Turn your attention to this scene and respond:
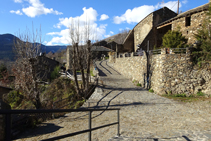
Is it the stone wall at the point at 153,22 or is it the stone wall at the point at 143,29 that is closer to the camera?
the stone wall at the point at 153,22

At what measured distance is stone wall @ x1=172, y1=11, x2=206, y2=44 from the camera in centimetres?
1311

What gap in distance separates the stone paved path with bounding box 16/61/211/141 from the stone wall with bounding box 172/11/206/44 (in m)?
7.38

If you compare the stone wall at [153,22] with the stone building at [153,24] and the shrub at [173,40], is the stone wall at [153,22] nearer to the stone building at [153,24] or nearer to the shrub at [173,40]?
the stone building at [153,24]

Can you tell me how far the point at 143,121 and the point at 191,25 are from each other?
39.0ft

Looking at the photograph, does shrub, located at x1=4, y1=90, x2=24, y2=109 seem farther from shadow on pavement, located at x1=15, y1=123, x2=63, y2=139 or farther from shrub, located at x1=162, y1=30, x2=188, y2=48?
shrub, located at x1=162, y1=30, x2=188, y2=48

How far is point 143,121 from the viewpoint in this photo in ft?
20.7

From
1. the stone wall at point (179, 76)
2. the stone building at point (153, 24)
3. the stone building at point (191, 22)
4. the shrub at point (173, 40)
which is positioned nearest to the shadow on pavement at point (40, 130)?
the stone wall at point (179, 76)

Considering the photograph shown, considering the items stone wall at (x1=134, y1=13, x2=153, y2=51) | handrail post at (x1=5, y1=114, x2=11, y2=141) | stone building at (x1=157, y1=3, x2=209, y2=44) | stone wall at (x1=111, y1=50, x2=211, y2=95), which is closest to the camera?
handrail post at (x1=5, y1=114, x2=11, y2=141)

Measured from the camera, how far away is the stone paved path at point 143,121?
181 inches

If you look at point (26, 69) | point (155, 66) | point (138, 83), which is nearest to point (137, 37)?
point (138, 83)

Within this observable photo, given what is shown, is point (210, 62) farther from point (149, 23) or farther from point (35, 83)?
point (149, 23)

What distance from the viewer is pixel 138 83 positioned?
14.1 meters

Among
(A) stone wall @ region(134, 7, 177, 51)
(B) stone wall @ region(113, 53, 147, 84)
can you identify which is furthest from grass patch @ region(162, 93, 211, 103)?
(A) stone wall @ region(134, 7, 177, 51)

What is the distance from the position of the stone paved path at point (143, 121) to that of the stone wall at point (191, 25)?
24.2 feet
